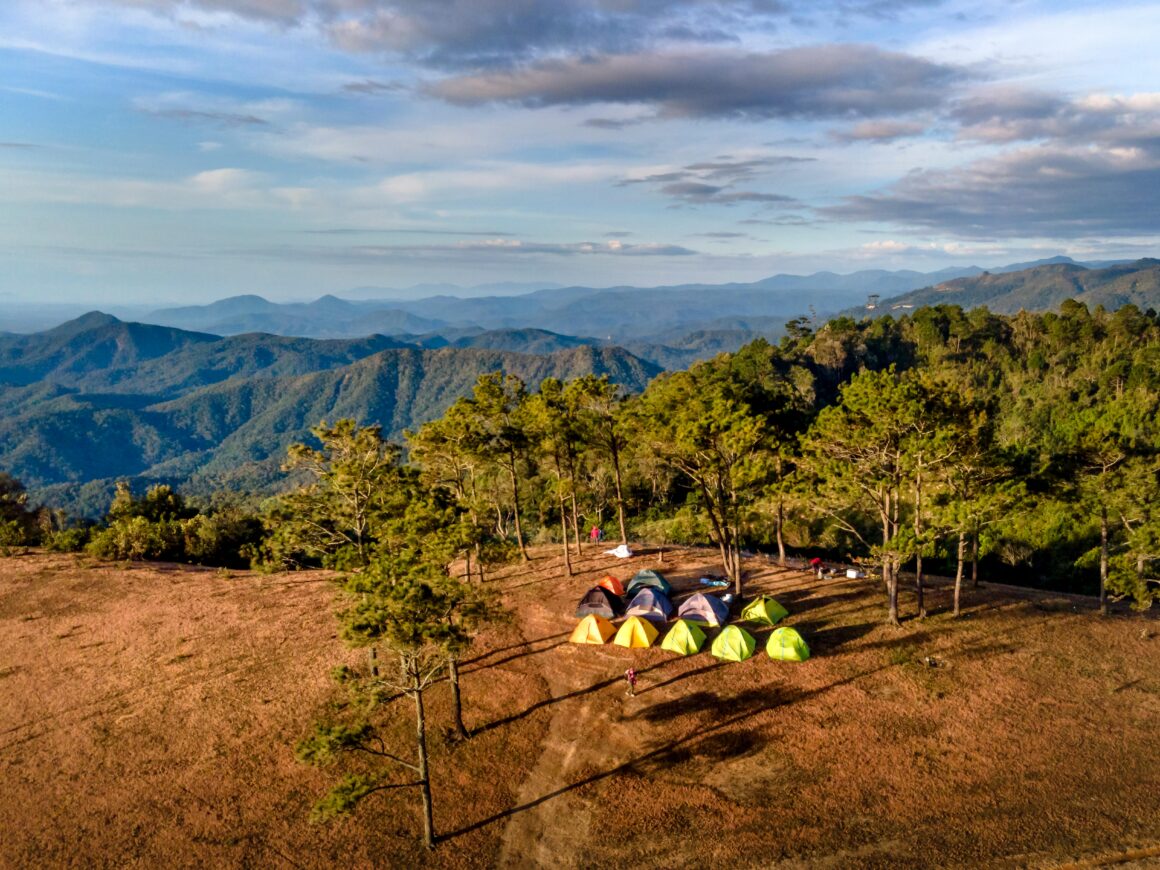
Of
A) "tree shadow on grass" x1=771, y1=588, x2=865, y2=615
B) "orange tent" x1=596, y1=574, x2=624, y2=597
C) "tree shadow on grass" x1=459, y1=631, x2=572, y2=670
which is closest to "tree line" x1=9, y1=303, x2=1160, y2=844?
"tree shadow on grass" x1=459, y1=631, x2=572, y2=670

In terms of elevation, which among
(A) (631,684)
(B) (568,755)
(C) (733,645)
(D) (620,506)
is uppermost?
(D) (620,506)

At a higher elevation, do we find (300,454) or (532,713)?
(300,454)

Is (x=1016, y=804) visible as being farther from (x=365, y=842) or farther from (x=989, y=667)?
(x=365, y=842)

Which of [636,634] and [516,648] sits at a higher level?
[636,634]

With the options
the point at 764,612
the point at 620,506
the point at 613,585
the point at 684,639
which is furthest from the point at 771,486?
the point at 620,506

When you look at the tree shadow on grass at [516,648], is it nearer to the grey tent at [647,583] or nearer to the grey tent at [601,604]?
the grey tent at [601,604]

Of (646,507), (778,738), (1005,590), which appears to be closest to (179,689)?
(778,738)

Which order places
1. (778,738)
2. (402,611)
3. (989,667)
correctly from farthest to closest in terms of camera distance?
1. (989,667)
2. (778,738)
3. (402,611)

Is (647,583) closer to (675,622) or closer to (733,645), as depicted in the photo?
(675,622)
